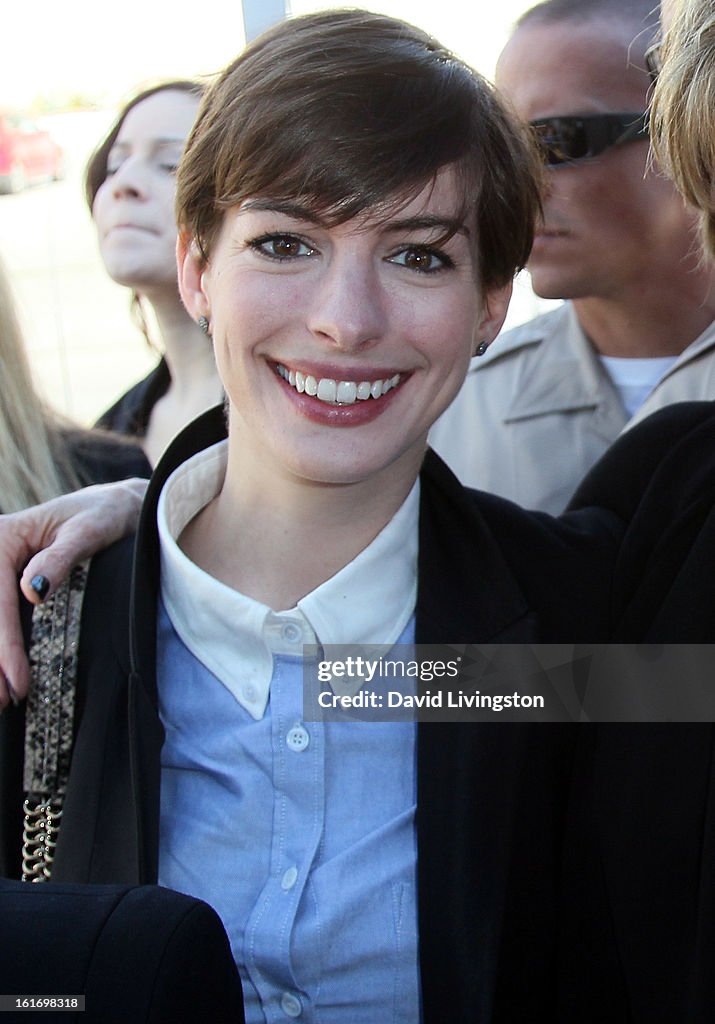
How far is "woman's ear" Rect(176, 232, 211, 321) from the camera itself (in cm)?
154

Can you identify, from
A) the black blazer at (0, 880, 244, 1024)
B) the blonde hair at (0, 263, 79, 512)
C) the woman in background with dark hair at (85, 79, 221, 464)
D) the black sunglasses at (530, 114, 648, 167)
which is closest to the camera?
the black blazer at (0, 880, 244, 1024)

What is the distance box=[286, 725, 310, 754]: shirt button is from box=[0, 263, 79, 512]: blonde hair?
0.98 m

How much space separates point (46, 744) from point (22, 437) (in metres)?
1.04

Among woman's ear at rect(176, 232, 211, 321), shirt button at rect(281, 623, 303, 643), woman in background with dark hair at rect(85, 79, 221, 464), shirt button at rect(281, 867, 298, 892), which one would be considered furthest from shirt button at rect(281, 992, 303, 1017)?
woman in background with dark hair at rect(85, 79, 221, 464)

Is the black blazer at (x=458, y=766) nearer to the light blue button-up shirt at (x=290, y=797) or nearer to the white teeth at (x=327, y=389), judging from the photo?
the light blue button-up shirt at (x=290, y=797)

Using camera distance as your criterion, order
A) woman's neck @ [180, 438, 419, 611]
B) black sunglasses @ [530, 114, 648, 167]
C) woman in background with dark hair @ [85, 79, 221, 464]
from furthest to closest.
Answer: woman in background with dark hair @ [85, 79, 221, 464]
black sunglasses @ [530, 114, 648, 167]
woman's neck @ [180, 438, 419, 611]

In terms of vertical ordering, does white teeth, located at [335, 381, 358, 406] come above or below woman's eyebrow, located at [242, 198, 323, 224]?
below

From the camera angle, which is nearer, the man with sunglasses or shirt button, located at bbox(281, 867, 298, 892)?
shirt button, located at bbox(281, 867, 298, 892)

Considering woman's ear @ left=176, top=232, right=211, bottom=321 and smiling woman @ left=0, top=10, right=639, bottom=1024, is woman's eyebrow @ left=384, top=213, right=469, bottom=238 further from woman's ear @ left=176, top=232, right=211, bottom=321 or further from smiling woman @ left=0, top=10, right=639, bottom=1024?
woman's ear @ left=176, top=232, right=211, bottom=321

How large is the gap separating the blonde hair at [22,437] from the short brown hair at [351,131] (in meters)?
0.89

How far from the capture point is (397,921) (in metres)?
1.38

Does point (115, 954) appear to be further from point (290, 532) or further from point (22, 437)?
point (22, 437)

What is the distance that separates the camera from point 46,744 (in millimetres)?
1406

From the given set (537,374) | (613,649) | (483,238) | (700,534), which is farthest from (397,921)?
(537,374)
